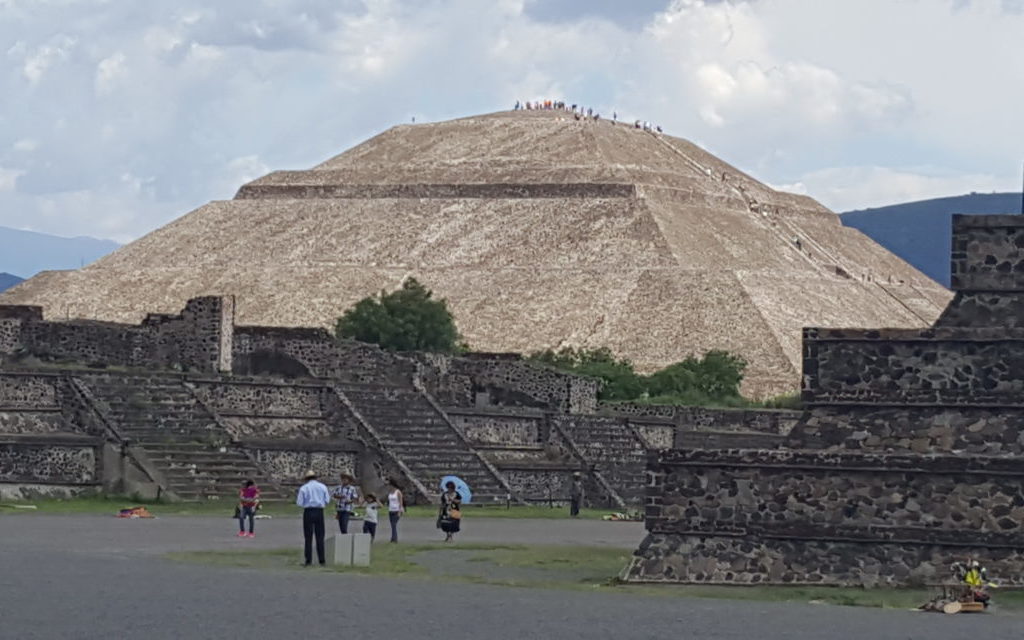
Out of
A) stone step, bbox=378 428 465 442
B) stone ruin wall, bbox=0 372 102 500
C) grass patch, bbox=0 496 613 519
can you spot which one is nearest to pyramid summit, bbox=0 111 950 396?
stone step, bbox=378 428 465 442

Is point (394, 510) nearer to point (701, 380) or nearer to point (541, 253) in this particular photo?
point (701, 380)

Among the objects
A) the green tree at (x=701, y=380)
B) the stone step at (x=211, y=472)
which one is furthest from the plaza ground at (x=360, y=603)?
the green tree at (x=701, y=380)

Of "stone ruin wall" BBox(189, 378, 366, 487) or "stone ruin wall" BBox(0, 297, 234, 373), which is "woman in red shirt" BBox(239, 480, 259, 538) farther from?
"stone ruin wall" BBox(0, 297, 234, 373)

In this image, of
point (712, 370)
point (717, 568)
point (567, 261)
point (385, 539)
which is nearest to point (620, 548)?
point (385, 539)

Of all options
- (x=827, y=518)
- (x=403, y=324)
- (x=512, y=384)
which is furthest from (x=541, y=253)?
(x=827, y=518)

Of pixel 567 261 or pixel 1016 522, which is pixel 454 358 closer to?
Result: pixel 1016 522

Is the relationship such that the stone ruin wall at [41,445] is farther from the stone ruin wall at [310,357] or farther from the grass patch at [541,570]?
the grass patch at [541,570]

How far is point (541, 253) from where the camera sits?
134000mm

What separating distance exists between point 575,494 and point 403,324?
1180 inches

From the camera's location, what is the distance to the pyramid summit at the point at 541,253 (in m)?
121

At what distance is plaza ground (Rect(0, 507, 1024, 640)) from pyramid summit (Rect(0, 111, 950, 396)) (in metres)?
75.2

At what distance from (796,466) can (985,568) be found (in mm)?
2470

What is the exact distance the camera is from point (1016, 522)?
2830 cm

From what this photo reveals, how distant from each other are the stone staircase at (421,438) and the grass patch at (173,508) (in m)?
1.99
